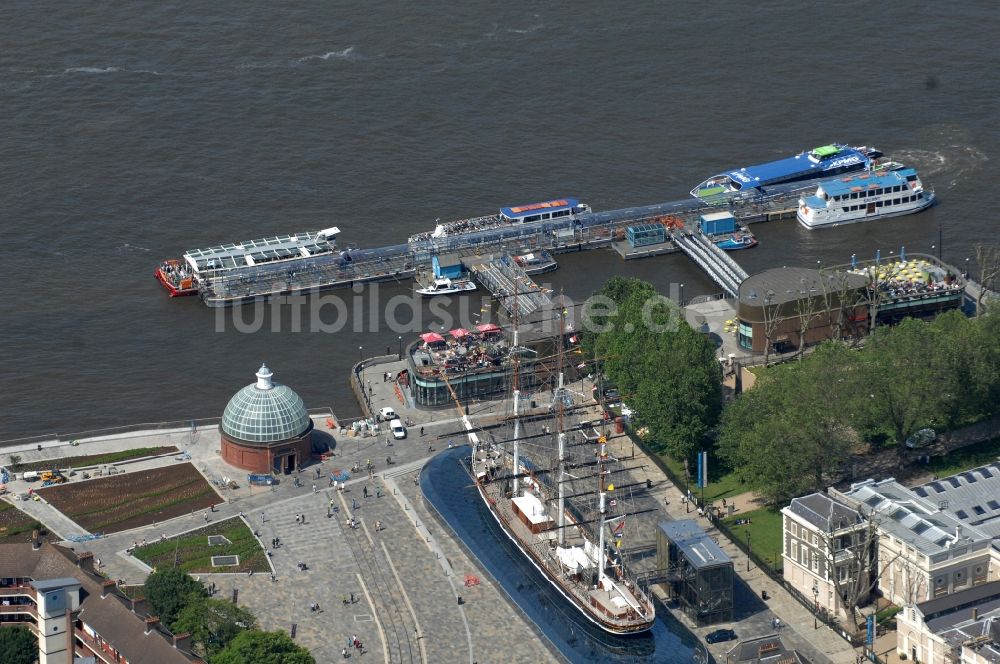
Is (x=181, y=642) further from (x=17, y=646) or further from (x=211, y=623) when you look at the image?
(x=17, y=646)

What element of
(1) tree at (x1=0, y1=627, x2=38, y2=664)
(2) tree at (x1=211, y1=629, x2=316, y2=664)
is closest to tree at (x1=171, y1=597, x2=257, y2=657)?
(2) tree at (x1=211, y1=629, x2=316, y2=664)

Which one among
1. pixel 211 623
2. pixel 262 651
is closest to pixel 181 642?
pixel 211 623

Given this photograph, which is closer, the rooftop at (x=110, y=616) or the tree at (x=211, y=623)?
the rooftop at (x=110, y=616)

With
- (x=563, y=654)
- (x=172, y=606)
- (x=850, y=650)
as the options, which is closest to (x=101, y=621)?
(x=172, y=606)

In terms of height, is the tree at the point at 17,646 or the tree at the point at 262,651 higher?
the tree at the point at 262,651

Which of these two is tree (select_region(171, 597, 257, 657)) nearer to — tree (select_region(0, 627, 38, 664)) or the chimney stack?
the chimney stack

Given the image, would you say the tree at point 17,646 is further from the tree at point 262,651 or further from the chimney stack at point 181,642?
the tree at point 262,651

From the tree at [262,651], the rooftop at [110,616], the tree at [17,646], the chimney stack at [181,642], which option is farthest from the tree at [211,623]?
the tree at [17,646]
